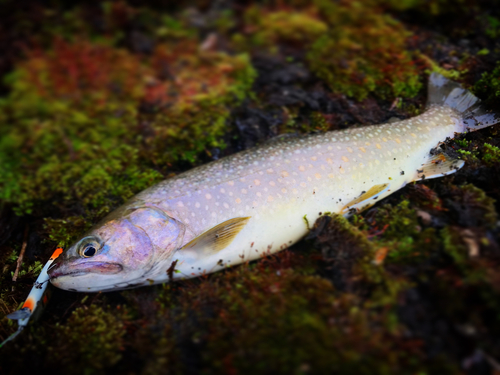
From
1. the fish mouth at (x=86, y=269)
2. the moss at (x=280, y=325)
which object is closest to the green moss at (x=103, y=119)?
the fish mouth at (x=86, y=269)

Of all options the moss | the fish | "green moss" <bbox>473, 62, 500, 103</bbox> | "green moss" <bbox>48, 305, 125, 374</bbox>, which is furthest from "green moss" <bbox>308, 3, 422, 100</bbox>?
"green moss" <bbox>48, 305, 125, 374</bbox>

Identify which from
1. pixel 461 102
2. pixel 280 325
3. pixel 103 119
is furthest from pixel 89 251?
pixel 461 102

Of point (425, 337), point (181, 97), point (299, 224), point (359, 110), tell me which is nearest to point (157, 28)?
point (181, 97)

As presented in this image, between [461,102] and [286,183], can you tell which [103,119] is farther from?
[461,102]

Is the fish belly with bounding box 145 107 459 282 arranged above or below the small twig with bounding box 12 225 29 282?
above

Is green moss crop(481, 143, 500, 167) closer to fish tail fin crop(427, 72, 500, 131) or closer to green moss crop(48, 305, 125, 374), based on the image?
fish tail fin crop(427, 72, 500, 131)

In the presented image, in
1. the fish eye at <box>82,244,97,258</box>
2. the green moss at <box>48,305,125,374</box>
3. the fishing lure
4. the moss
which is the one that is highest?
the fish eye at <box>82,244,97,258</box>

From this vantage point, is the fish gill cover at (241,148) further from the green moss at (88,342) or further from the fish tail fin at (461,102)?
the fish tail fin at (461,102)
